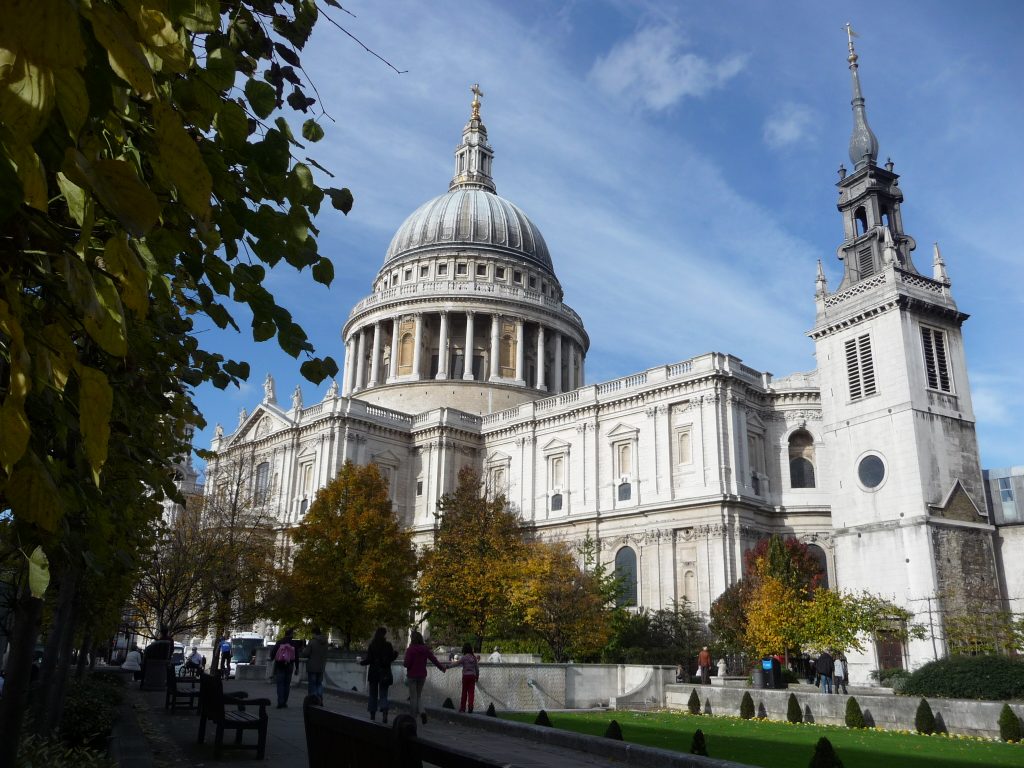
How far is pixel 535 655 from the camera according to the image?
35.1 meters

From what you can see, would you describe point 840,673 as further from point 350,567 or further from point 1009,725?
point 350,567

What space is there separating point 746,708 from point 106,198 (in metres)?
25.7

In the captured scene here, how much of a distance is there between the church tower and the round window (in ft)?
0.15

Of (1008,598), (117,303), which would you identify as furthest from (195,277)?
(1008,598)

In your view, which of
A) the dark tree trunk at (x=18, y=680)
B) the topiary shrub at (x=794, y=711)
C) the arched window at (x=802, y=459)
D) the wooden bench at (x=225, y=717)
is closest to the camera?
the dark tree trunk at (x=18, y=680)

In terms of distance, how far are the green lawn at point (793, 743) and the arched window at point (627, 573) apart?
2054cm

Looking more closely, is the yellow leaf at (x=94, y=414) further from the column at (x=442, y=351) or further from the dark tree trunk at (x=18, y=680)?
the column at (x=442, y=351)

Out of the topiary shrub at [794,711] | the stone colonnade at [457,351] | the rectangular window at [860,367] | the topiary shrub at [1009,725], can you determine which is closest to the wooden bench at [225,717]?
the topiary shrub at [794,711]

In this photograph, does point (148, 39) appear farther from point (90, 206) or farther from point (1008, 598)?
point (1008, 598)

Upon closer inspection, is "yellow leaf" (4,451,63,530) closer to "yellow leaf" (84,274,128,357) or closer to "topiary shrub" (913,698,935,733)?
"yellow leaf" (84,274,128,357)

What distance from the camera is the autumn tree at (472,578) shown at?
38.8 metres

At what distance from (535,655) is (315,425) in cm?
2677

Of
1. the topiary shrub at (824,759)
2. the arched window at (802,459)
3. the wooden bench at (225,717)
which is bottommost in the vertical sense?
the topiary shrub at (824,759)

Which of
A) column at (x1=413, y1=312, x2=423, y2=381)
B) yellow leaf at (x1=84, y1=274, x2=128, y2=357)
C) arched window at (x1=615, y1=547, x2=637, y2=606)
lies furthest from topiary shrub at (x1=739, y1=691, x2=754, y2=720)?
column at (x1=413, y1=312, x2=423, y2=381)
